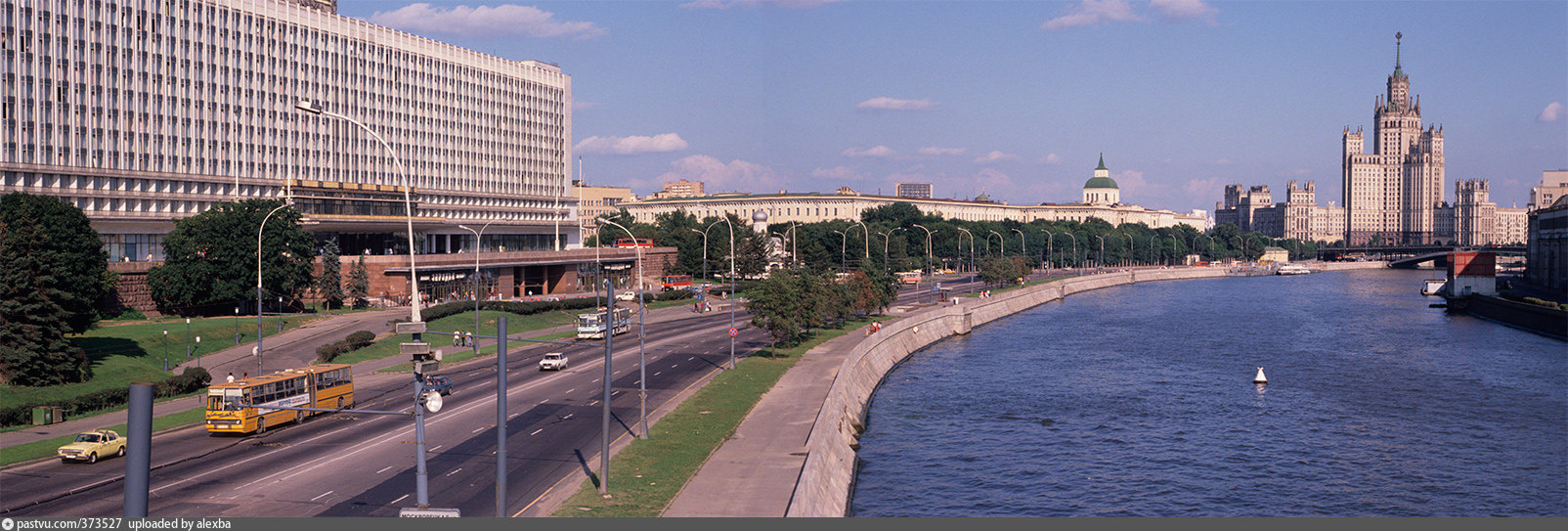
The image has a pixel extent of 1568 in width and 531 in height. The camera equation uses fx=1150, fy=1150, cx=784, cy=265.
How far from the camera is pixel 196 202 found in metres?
124

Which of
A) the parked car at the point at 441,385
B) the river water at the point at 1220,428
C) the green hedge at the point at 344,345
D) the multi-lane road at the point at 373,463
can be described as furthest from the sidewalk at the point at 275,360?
the river water at the point at 1220,428

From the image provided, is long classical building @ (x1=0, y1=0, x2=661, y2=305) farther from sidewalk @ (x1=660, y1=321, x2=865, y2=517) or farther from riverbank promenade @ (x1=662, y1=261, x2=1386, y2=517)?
sidewalk @ (x1=660, y1=321, x2=865, y2=517)

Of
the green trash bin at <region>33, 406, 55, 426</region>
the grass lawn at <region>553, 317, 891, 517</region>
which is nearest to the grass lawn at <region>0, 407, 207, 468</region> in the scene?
the green trash bin at <region>33, 406, 55, 426</region>

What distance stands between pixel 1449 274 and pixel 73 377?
15882 centimetres

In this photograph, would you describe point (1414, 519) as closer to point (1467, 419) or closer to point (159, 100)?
point (1467, 419)

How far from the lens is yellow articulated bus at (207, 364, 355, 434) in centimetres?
4372

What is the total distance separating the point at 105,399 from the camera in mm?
51531

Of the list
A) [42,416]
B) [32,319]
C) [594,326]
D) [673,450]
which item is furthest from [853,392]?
[32,319]

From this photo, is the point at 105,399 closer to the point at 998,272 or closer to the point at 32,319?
the point at 32,319

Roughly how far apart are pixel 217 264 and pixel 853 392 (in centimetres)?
4966

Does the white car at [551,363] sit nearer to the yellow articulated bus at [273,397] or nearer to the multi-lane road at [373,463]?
the multi-lane road at [373,463]

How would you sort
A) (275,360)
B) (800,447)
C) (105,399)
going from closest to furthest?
(800,447)
(105,399)
(275,360)

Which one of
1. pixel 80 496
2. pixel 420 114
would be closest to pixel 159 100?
pixel 420 114

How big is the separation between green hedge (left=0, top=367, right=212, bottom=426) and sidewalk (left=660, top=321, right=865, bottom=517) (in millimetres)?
20447
